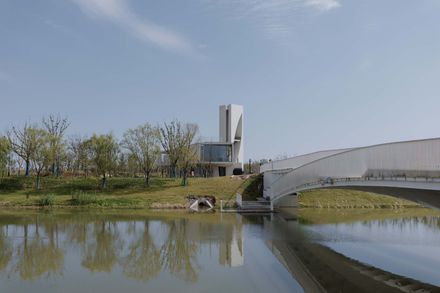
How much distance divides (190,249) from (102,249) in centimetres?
405

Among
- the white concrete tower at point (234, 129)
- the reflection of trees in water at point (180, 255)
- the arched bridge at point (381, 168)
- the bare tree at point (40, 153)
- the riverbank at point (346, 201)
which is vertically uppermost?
the white concrete tower at point (234, 129)

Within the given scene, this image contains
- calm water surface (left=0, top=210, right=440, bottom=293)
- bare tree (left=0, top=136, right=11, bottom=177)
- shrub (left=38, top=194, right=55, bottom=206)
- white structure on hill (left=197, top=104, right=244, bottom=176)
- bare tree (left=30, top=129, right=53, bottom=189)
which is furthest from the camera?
white structure on hill (left=197, top=104, right=244, bottom=176)

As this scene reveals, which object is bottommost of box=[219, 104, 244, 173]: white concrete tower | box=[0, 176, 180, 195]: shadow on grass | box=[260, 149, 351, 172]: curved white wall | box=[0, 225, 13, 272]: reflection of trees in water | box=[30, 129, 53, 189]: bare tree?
box=[0, 225, 13, 272]: reflection of trees in water

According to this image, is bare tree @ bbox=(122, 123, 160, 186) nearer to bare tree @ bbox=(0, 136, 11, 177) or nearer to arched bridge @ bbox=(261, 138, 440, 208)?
bare tree @ bbox=(0, 136, 11, 177)

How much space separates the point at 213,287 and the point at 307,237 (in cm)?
1139

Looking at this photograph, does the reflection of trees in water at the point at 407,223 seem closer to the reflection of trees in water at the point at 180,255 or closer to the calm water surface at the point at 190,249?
the calm water surface at the point at 190,249

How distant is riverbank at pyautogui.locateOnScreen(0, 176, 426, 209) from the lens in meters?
40.5

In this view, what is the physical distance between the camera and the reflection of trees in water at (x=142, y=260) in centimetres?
1492

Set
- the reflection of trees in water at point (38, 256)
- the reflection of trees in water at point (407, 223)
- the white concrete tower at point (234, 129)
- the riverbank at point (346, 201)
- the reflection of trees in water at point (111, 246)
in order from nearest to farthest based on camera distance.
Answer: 1. the reflection of trees in water at point (38, 256)
2. the reflection of trees in water at point (111, 246)
3. the reflection of trees in water at point (407, 223)
4. the riverbank at point (346, 201)
5. the white concrete tower at point (234, 129)

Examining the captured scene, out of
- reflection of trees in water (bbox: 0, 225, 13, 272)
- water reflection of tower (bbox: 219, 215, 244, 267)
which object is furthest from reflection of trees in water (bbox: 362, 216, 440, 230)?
reflection of trees in water (bbox: 0, 225, 13, 272)

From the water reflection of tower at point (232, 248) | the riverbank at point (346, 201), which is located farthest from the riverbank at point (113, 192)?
the water reflection of tower at point (232, 248)

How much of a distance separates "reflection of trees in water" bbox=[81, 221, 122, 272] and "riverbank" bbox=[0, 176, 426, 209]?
14.1m

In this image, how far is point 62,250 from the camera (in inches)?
757

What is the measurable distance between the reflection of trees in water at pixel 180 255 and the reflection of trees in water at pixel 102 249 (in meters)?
2.13
